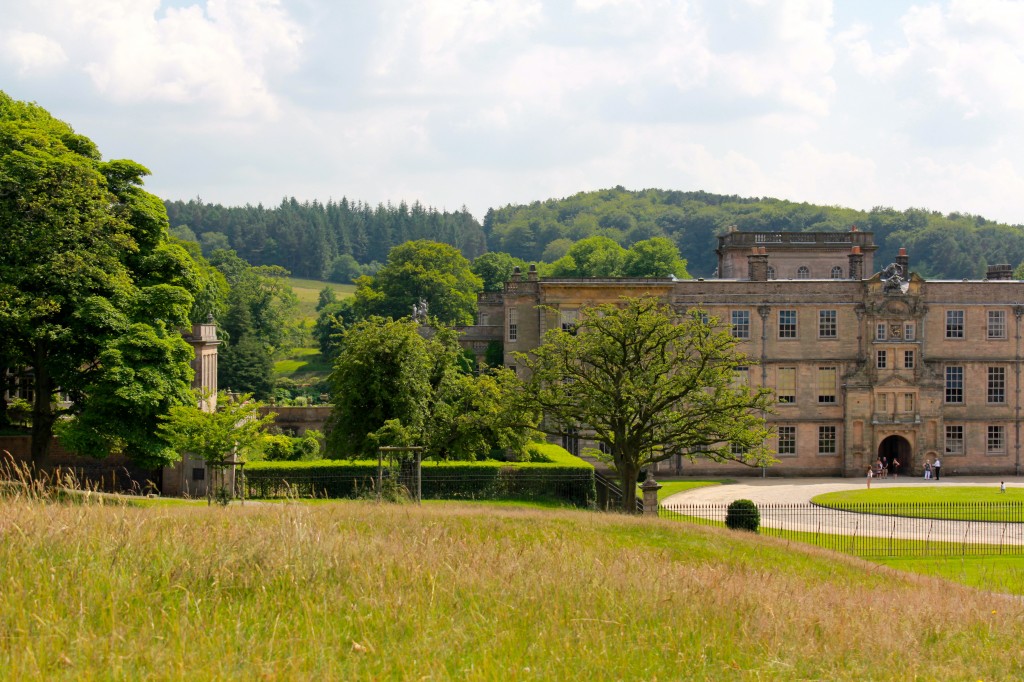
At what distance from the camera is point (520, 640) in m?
11.2

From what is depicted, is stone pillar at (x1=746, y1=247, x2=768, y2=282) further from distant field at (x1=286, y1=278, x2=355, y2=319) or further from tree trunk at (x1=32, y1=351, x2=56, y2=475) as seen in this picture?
distant field at (x1=286, y1=278, x2=355, y2=319)

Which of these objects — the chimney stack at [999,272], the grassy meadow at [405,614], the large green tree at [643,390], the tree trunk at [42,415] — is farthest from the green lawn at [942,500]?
the tree trunk at [42,415]

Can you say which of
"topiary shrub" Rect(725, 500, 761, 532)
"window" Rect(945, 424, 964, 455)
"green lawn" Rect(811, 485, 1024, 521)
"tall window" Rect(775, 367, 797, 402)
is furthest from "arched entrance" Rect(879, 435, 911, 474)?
"topiary shrub" Rect(725, 500, 761, 532)

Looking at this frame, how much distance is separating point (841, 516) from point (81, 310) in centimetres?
2812

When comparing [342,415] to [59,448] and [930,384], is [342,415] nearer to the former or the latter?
[59,448]

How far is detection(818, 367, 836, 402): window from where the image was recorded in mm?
57688

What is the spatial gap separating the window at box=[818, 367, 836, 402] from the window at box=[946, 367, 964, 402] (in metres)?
6.23

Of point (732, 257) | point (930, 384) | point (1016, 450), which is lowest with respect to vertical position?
point (1016, 450)

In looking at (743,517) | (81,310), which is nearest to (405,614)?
(81,310)

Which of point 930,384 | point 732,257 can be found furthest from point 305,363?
point 930,384

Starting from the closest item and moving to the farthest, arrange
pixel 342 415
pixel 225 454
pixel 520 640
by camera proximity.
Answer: pixel 520 640
pixel 225 454
pixel 342 415

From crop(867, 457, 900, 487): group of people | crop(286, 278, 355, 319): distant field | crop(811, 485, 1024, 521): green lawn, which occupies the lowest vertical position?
crop(811, 485, 1024, 521): green lawn

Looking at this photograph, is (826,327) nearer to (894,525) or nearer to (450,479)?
(894,525)

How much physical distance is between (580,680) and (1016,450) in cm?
5475
